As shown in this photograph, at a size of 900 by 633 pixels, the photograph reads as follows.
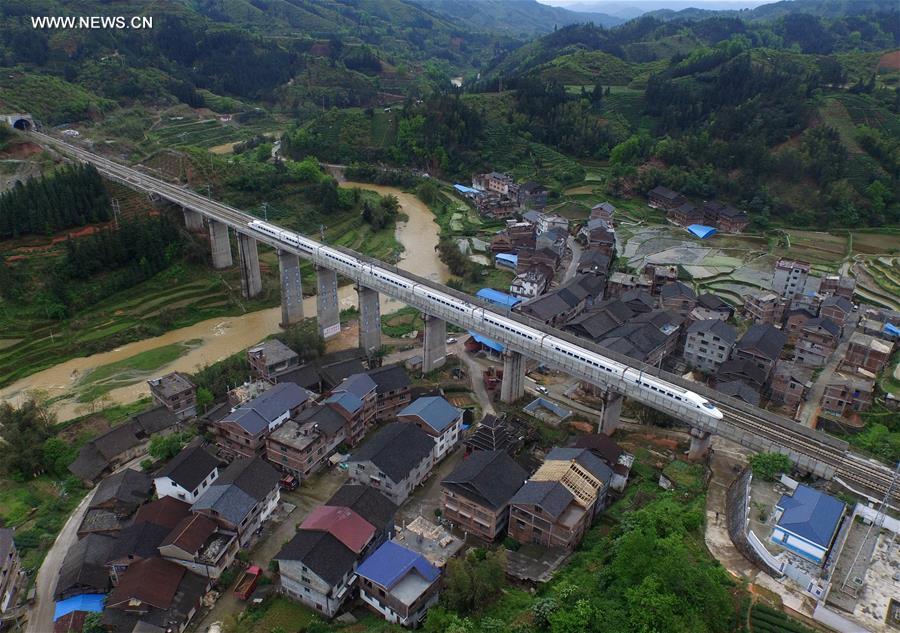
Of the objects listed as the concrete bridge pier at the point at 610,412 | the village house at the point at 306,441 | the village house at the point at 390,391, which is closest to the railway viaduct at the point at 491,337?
the concrete bridge pier at the point at 610,412

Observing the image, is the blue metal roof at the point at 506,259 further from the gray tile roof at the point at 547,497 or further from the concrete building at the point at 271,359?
the gray tile roof at the point at 547,497

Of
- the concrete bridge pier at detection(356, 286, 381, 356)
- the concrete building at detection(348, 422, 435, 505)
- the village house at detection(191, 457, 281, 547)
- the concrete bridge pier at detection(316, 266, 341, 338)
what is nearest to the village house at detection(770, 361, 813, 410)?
the concrete building at detection(348, 422, 435, 505)

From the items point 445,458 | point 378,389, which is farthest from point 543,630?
point 378,389

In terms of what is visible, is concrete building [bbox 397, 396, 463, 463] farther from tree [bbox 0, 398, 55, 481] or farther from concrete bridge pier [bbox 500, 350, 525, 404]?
tree [bbox 0, 398, 55, 481]

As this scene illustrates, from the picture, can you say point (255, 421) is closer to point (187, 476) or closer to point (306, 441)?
point (306, 441)

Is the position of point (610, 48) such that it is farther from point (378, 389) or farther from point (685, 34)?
point (378, 389)

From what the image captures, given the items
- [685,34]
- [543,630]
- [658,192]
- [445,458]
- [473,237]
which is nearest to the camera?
[543,630]
